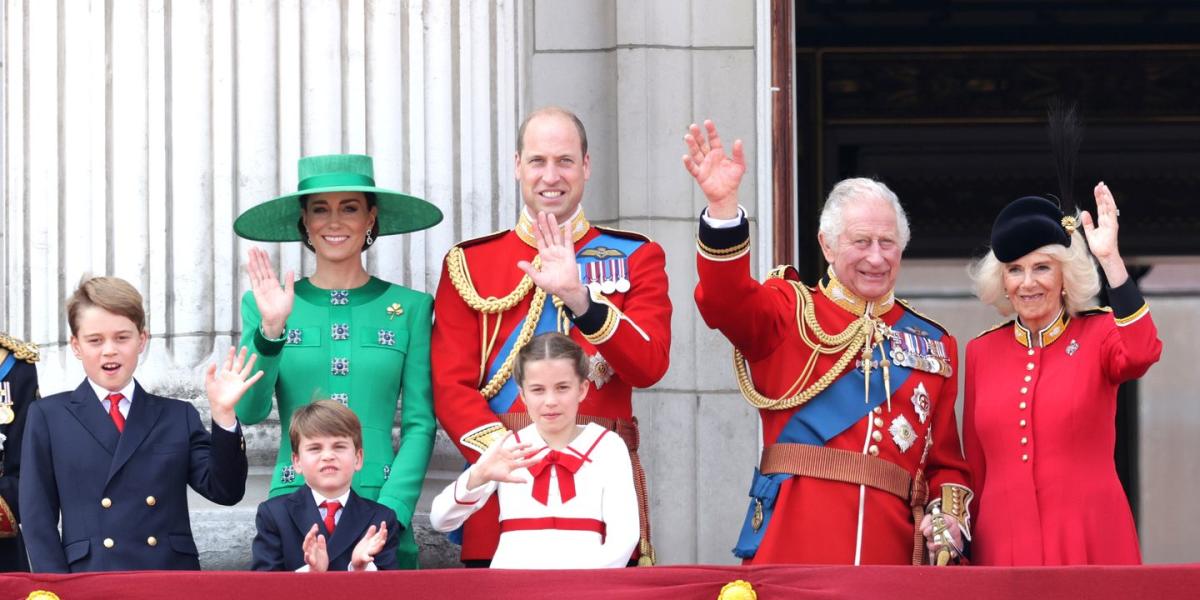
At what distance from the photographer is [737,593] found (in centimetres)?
459

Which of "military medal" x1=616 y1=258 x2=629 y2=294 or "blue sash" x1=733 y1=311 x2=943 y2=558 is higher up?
"military medal" x1=616 y1=258 x2=629 y2=294

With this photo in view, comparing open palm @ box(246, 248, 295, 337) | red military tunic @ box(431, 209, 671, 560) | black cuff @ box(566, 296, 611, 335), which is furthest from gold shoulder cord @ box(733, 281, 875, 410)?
open palm @ box(246, 248, 295, 337)

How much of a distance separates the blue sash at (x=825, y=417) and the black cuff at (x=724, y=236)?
49cm

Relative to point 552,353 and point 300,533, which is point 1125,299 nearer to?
point 552,353

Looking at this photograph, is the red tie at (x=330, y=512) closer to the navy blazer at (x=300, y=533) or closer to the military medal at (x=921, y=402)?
the navy blazer at (x=300, y=533)

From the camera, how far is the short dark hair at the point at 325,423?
513 cm

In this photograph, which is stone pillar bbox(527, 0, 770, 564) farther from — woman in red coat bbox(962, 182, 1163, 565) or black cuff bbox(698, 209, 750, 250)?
black cuff bbox(698, 209, 750, 250)

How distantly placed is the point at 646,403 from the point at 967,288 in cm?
480

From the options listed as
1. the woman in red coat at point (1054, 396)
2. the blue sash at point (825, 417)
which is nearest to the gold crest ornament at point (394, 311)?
the blue sash at point (825, 417)

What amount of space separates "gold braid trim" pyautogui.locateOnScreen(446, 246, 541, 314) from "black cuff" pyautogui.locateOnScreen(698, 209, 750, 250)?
19.3 inches

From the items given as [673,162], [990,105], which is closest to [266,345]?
[673,162]

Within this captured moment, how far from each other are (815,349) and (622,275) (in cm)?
51

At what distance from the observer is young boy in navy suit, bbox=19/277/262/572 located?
513cm

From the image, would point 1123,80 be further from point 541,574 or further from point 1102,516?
point 541,574
